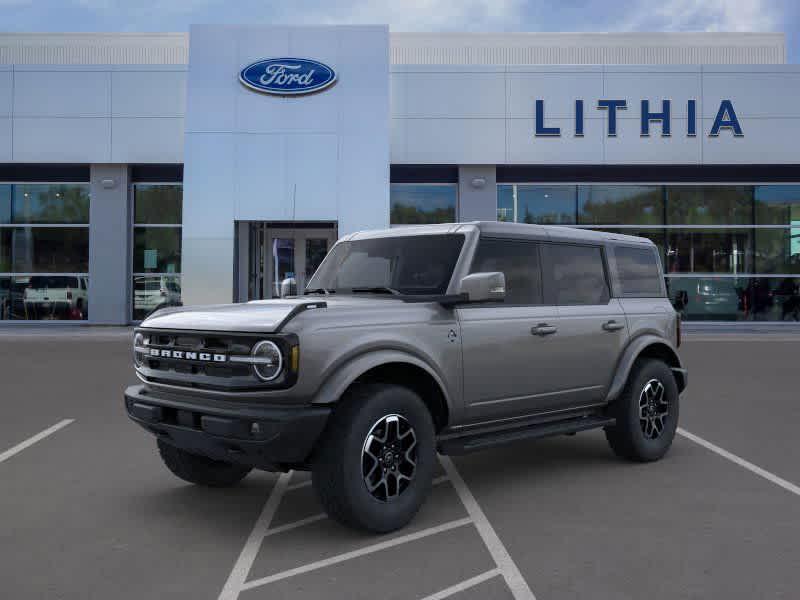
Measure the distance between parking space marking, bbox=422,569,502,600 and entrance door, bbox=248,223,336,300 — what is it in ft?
61.8

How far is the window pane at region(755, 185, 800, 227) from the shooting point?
926 inches

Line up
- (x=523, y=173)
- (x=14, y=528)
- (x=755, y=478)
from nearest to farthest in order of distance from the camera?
1. (x=14, y=528)
2. (x=755, y=478)
3. (x=523, y=173)

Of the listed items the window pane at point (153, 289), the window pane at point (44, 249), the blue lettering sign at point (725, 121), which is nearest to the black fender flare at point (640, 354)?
the blue lettering sign at point (725, 121)

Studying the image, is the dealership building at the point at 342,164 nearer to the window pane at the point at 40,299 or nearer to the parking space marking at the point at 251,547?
the window pane at the point at 40,299

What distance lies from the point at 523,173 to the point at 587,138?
2.15 metres

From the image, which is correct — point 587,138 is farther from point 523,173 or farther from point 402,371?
point 402,371

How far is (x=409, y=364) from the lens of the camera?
4.84m

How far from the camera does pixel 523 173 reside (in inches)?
910

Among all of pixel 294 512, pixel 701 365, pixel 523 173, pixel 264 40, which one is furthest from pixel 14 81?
pixel 294 512

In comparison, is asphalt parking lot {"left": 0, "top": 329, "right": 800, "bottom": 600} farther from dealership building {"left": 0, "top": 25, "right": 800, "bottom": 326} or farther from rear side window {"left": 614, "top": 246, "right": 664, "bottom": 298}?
dealership building {"left": 0, "top": 25, "right": 800, "bottom": 326}

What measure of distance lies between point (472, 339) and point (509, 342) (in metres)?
0.38

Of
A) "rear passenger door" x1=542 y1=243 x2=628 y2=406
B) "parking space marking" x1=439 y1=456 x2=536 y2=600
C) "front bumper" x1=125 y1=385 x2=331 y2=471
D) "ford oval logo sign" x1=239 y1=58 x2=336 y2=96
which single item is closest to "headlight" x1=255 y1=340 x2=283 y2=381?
"front bumper" x1=125 y1=385 x2=331 y2=471

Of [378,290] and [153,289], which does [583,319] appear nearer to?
[378,290]

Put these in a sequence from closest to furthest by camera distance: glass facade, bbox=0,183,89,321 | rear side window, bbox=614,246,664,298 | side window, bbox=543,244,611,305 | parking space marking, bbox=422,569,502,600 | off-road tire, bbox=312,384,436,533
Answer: parking space marking, bbox=422,569,502,600
off-road tire, bbox=312,384,436,533
side window, bbox=543,244,611,305
rear side window, bbox=614,246,664,298
glass facade, bbox=0,183,89,321
